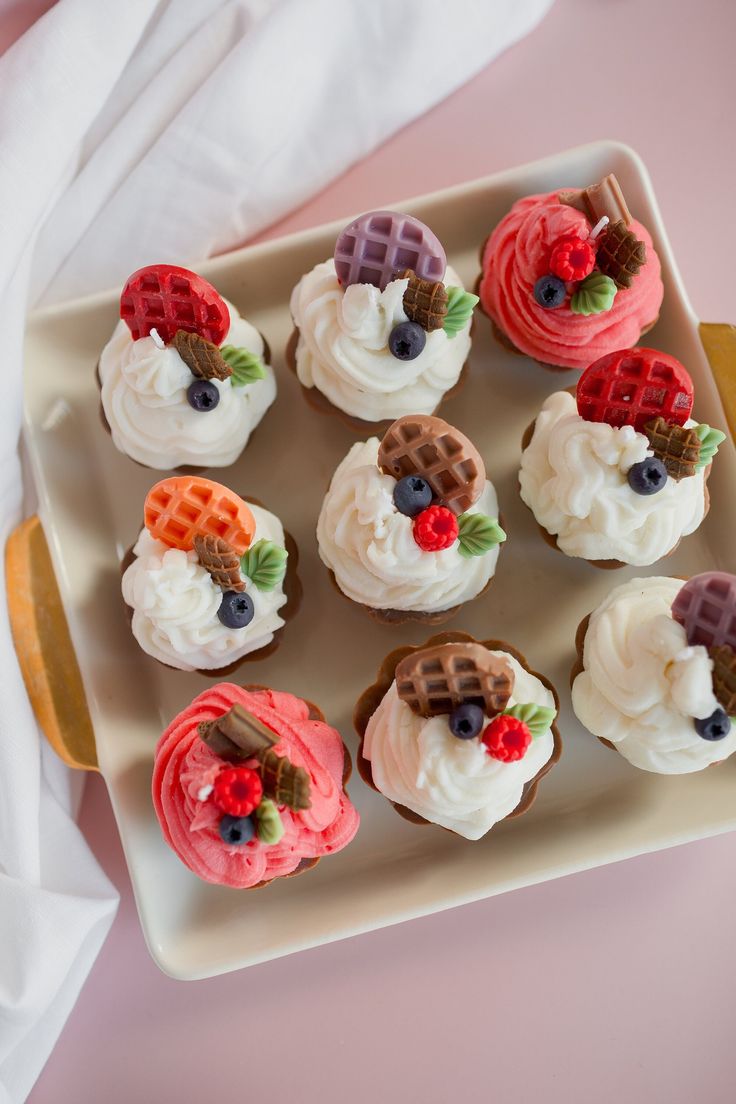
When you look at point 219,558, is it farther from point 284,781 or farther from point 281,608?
point 284,781

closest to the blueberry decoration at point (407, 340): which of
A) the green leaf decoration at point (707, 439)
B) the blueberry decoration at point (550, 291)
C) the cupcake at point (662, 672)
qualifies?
the blueberry decoration at point (550, 291)

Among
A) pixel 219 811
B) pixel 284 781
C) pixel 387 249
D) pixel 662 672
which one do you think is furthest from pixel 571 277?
pixel 219 811

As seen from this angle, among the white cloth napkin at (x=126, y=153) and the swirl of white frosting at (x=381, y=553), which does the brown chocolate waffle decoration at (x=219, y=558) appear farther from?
the white cloth napkin at (x=126, y=153)

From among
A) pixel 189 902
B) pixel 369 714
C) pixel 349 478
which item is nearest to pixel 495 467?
pixel 349 478

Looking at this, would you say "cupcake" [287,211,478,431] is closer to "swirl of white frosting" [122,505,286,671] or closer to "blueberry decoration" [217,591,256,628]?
"swirl of white frosting" [122,505,286,671]

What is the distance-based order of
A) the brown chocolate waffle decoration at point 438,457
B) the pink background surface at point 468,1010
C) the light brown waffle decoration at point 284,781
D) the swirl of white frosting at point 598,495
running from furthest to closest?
the pink background surface at point 468,1010 → the swirl of white frosting at point 598,495 → the brown chocolate waffle decoration at point 438,457 → the light brown waffle decoration at point 284,781
